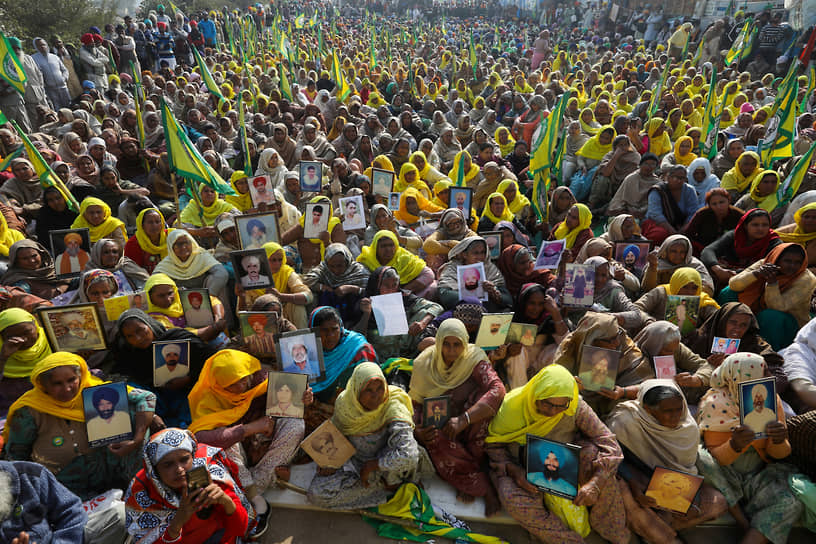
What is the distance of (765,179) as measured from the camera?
575 centimetres

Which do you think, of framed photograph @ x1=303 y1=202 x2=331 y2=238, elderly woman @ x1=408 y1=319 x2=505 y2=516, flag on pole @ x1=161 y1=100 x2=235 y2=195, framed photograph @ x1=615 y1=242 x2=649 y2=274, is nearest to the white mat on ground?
elderly woman @ x1=408 y1=319 x2=505 y2=516

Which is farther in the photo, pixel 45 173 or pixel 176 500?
pixel 45 173

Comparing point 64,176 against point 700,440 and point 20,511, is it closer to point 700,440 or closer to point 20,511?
point 20,511

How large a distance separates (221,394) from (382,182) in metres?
4.06

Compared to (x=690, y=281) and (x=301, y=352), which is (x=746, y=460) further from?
(x=301, y=352)

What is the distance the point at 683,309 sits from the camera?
13.3 feet

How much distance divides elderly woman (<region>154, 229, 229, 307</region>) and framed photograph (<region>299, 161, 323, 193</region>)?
2.17 meters

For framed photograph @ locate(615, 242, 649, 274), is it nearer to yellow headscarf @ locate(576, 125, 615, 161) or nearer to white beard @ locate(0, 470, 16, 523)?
yellow headscarf @ locate(576, 125, 615, 161)

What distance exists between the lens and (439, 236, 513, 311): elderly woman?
4.48 m

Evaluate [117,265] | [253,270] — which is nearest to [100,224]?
[117,265]

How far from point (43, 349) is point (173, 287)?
39.0 inches

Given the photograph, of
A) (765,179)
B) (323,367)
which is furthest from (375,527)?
(765,179)

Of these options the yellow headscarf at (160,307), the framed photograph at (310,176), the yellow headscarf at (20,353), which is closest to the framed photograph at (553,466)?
the yellow headscarf at (160,307)

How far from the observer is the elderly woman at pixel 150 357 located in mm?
3471
